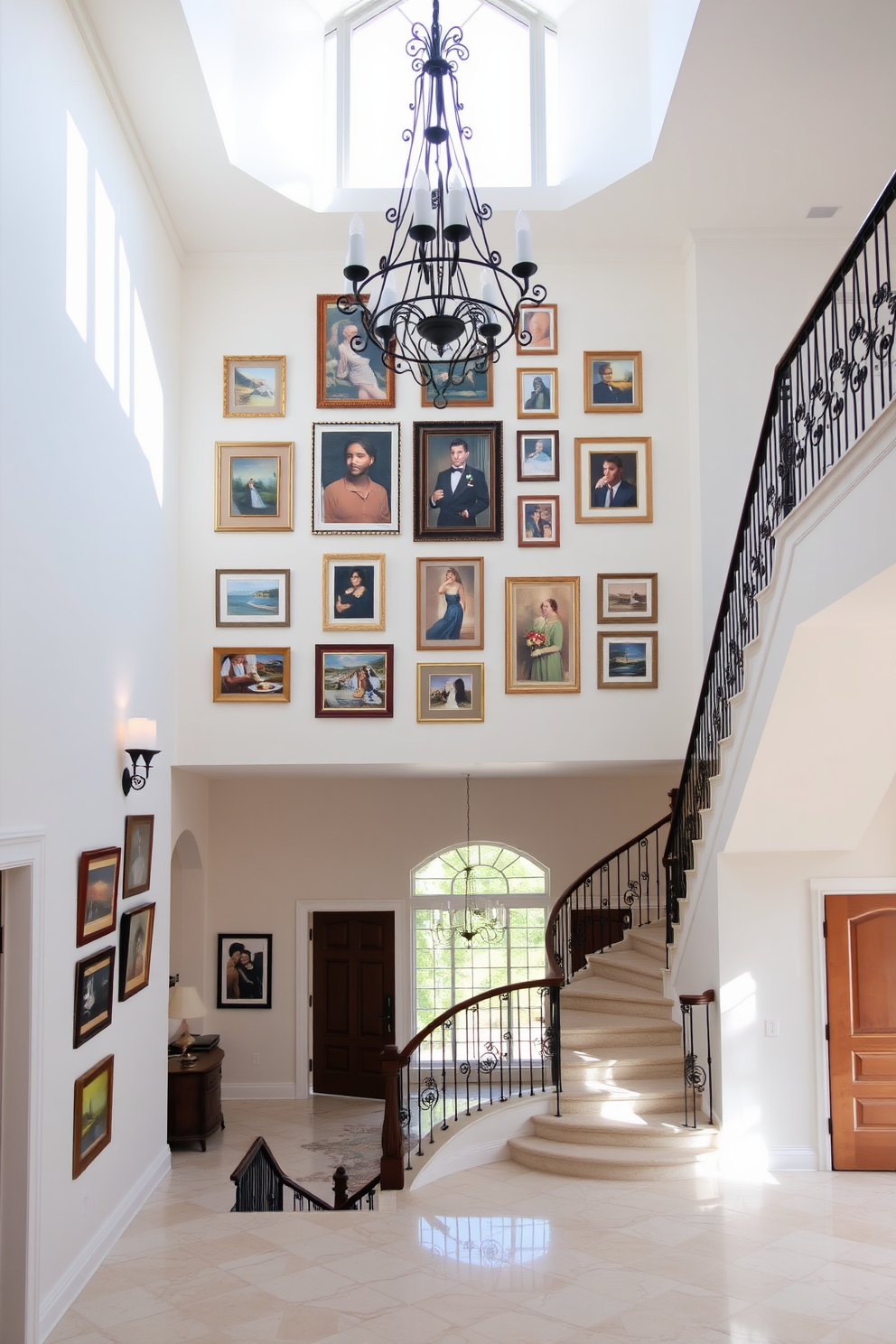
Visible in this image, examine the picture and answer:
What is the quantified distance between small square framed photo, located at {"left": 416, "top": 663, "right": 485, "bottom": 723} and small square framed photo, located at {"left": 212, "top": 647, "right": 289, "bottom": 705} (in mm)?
1133

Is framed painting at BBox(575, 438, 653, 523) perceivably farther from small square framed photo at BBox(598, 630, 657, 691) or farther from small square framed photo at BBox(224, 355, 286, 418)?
small square framed photo at BBox(224, 355, 286, 418)

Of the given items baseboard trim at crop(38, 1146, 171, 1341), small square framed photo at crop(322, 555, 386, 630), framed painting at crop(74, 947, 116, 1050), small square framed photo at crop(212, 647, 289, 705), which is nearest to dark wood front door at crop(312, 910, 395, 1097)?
baseboard trim at crop(38, 1146, 171, 1341)

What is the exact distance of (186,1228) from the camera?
6582 mm

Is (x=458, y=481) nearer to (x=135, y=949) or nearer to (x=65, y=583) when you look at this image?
(x=65, y=583)

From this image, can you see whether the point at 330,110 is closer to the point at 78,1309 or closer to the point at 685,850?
the point at 685,850

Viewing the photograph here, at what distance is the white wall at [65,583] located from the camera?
199 inches

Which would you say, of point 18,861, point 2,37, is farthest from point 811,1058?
point 2,37

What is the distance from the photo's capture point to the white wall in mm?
5047

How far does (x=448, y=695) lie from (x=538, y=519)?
1.69 metres

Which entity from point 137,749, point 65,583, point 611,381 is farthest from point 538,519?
point 65,583

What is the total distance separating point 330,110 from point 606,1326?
9307 millimetres

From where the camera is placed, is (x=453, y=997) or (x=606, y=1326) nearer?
(x=606, y=1326)

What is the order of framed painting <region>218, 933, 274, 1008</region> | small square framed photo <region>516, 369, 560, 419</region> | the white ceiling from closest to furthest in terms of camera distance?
1. the white ceiling
2. small square framed photo <region>516, 369, 560, 419</region>
3. framed painting <region>218, 933, 274, 1008</region>

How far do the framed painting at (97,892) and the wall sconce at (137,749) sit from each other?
482 millimetres
